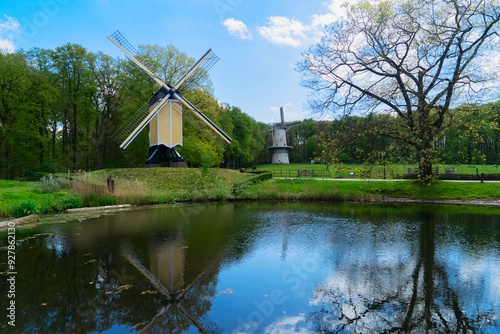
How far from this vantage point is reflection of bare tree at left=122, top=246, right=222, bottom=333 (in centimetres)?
362

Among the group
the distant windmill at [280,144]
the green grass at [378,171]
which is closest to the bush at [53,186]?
the green grass at [378,171]

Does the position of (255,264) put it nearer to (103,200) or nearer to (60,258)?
(60,258)

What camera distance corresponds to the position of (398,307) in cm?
410

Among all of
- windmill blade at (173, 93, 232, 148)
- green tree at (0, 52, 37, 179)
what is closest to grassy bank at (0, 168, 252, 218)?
windmill blade at (173, 93, 232, 148)

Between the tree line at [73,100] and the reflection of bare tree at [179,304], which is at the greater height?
the tree line at [73,100]

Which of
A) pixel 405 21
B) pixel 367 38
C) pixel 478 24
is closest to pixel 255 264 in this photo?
pixel 367 38

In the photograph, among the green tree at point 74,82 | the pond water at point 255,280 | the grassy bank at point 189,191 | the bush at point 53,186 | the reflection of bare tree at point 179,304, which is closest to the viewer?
the reflection of bare tree at point 179,304

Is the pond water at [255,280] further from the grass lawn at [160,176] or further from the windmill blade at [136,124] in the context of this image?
the windmill blade at [136,124]

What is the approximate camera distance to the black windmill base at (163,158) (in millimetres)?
27844

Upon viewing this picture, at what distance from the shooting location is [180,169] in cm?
2708

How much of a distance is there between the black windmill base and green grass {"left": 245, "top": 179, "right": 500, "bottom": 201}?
11.0 m

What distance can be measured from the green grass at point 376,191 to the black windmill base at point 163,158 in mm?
10967

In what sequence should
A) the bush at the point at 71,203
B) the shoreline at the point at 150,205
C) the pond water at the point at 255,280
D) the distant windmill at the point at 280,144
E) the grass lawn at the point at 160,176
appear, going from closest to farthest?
the pond water at the point at 255,280
the shoreline at the point at 150,205
the bush at the point at 71,203
the grass lawn at the point at 160,176
the distant windmill at the point at 280,144

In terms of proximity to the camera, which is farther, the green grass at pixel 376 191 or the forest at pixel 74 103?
the forest at pixel 74 103
